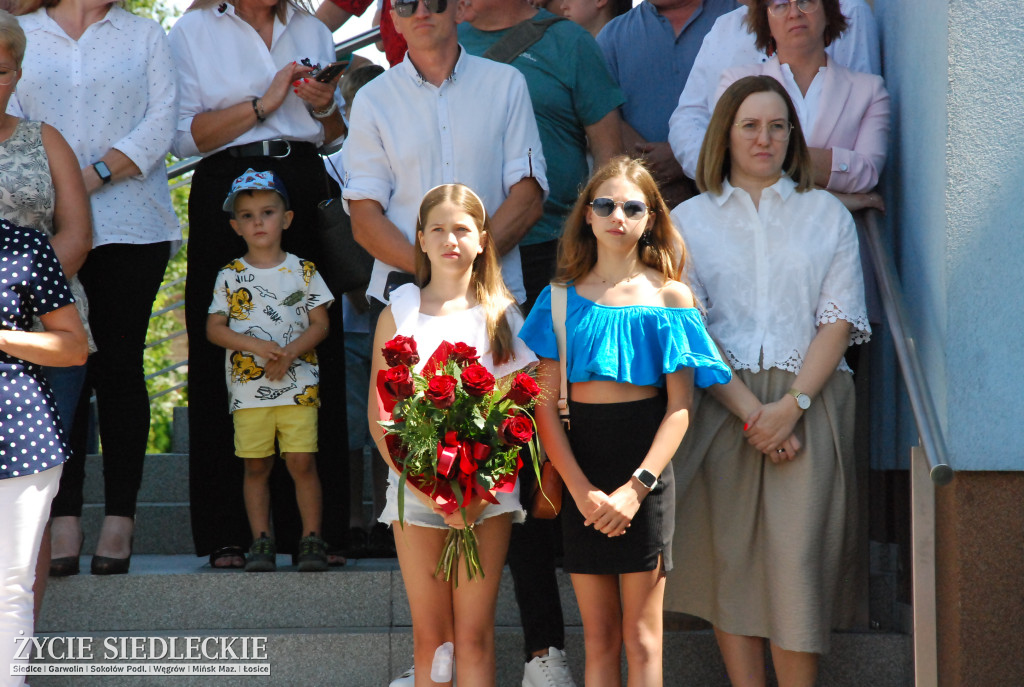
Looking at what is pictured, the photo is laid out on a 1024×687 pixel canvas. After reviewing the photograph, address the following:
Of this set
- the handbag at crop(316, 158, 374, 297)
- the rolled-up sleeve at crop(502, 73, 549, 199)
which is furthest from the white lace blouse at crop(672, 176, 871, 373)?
the handbag at crop(316, 158, 374, 297)

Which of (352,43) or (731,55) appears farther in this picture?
(352,43)

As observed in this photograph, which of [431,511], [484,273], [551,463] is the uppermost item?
[484,273]

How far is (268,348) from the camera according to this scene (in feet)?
14.7

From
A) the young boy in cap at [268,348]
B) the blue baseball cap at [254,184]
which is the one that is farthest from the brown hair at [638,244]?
the blue baseball cap at [254,184]

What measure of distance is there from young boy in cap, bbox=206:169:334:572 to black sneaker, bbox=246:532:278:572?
0.07 ft

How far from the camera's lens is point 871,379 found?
175 inches

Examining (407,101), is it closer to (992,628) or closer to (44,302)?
(44,302)

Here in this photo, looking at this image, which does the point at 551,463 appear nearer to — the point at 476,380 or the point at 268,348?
the point at 476,380

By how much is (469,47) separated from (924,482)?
2.44m

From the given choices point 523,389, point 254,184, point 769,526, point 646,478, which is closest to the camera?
point 523,389

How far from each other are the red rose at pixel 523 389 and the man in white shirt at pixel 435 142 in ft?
3.01

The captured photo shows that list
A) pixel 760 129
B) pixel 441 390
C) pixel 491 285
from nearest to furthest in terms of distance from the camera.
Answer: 1. pixel 441 390
2. pixel 491 285
3. pixel 760 129

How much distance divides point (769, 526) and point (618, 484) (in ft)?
1.97

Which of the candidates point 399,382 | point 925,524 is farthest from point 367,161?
point 925,524
